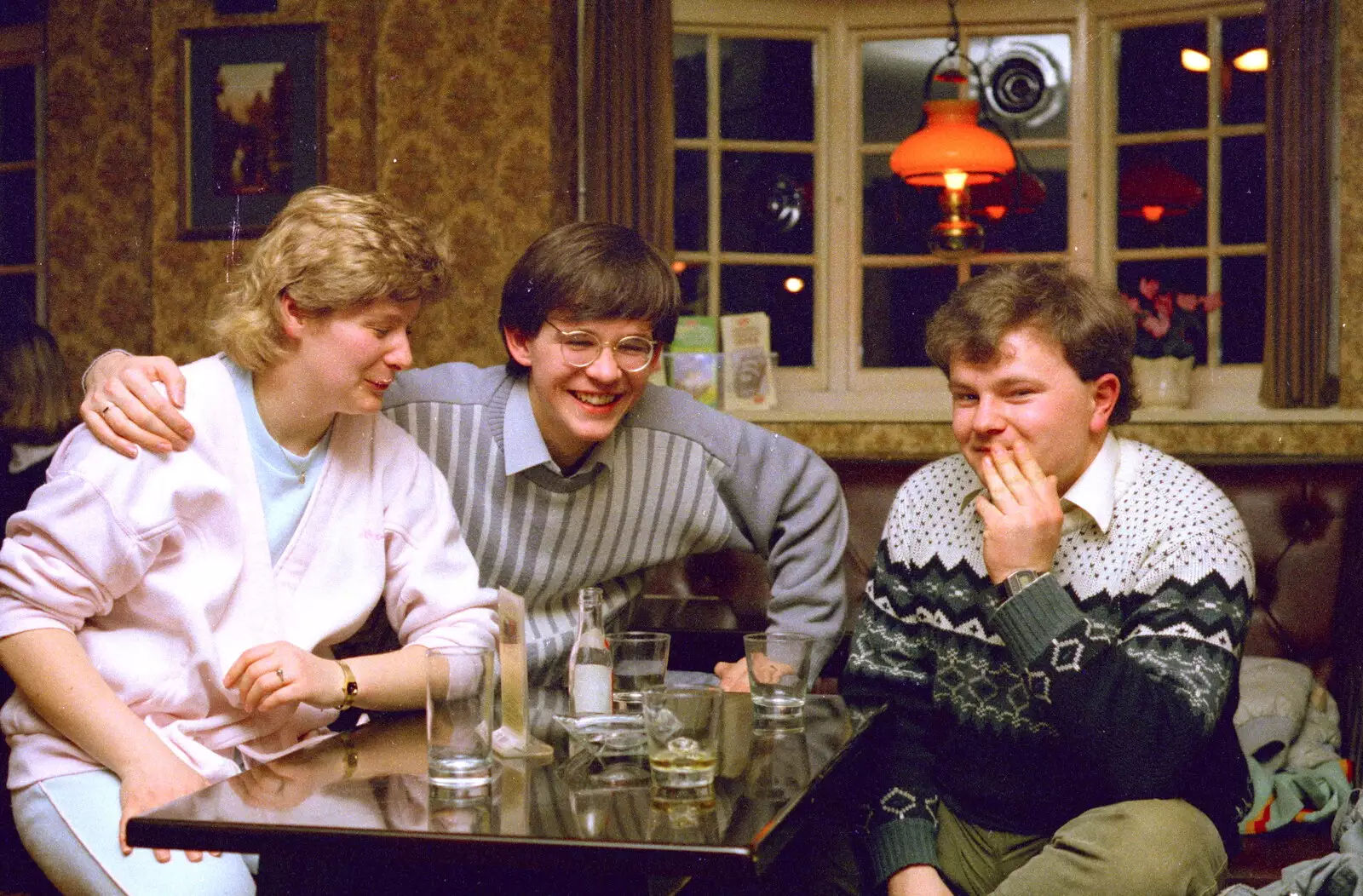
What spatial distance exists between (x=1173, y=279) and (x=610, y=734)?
4.00 metres

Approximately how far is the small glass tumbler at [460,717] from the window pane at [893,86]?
4157 millimetres

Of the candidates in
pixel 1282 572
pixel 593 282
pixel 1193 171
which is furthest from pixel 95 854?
pixel 1193 171

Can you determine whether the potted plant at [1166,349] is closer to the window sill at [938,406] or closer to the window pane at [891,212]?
the window sill at [938,406]

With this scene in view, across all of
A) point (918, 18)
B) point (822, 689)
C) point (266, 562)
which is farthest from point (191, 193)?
point (266, 562)

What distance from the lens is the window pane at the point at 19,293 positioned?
575 cm

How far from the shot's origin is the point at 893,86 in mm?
5254

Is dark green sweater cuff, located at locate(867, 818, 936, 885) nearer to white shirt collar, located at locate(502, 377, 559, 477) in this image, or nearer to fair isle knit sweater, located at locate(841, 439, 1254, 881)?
fair isle knit sweater, located at locate(841, 439, 1254, 881)

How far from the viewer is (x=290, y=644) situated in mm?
1712

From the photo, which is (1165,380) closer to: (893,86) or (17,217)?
(893,86)

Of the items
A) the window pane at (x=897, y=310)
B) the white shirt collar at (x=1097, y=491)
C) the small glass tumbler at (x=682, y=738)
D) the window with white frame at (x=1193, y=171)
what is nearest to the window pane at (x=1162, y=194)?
the window with white frame at (x=1193, y=171)

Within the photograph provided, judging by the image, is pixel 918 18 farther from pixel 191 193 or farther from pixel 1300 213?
pixel 191 193

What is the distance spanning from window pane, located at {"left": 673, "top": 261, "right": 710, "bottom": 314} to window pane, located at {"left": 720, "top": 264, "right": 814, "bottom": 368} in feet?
0.20

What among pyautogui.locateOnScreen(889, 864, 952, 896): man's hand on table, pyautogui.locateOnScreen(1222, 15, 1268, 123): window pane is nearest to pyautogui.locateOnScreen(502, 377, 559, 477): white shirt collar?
pyautogui.locateOnScreen(889, 864, 952, 896): man's hand on table

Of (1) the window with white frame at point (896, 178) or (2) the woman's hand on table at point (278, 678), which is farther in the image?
(1) the window with white frame at point (896, 178)
